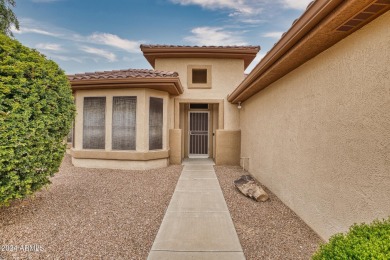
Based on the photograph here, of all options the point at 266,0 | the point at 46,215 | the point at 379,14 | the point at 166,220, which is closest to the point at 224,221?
the point at 166,220

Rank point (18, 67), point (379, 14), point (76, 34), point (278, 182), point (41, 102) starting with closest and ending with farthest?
point (379, 14)
point (18, 67)
point (41, 102)
point (278, 182)
point (76, 34)

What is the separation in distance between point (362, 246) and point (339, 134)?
7.13 feet

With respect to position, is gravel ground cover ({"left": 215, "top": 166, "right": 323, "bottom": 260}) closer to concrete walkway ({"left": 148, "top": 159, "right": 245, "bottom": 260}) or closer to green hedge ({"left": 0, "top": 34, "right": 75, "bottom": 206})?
concrete walkway ({"left": 148, "top": 159, "right": 245, "bottom": 260})

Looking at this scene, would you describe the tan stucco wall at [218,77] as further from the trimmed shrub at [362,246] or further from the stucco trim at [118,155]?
the trimmed shrub at [362,246]

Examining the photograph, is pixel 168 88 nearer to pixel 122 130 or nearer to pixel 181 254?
pixel 122 130

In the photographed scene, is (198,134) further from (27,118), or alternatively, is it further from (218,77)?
(27,118)

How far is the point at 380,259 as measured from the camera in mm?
1354

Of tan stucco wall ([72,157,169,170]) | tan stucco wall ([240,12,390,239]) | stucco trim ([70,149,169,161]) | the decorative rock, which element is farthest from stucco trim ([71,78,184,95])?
the decorative rock

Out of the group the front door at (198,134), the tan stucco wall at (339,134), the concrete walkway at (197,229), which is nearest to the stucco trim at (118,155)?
the concrete walkway at (197,229)

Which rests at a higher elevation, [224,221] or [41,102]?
[41,102]

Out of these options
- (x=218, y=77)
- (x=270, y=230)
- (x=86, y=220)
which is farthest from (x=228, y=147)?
(x=86, y=220)

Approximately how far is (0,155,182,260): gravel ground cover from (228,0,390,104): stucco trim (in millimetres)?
4188

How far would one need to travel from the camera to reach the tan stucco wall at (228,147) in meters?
10.7

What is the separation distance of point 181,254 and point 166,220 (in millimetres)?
1230
